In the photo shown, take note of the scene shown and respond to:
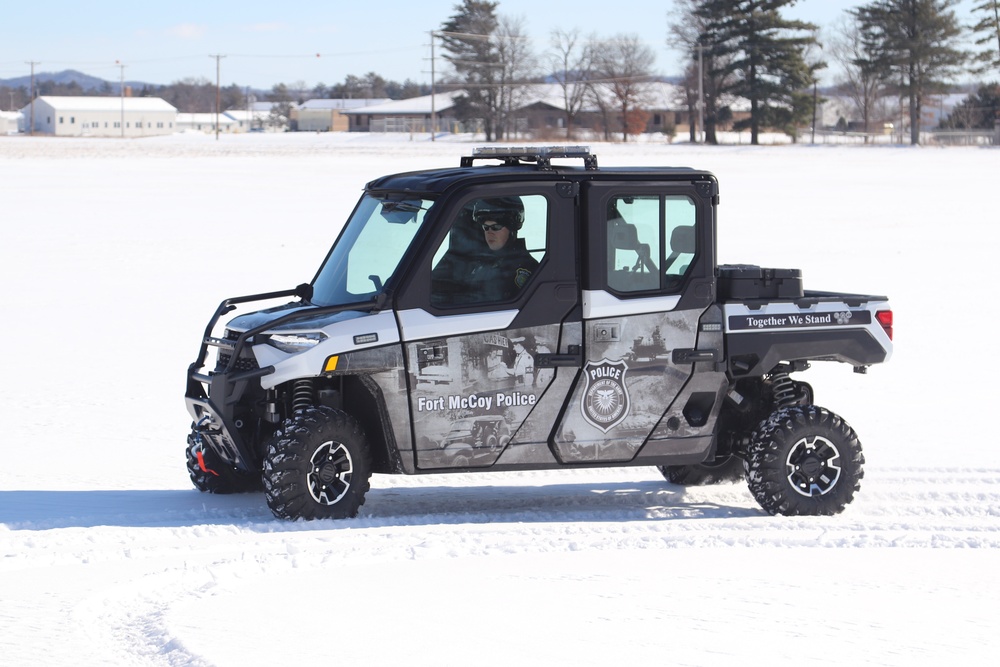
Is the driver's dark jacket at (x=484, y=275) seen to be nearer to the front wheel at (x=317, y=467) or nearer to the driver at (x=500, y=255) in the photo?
the driver at (x=500, y=255)

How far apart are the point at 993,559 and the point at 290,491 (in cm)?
349

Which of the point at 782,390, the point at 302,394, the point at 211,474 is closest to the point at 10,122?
the point at 211,474

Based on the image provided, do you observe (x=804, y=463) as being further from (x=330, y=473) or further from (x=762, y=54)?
(x=762, y=54)

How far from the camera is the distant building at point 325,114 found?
410ft

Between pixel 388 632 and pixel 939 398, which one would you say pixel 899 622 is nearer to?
pixel 388 632

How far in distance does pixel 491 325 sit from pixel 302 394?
1080 millimetres

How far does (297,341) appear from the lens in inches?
265

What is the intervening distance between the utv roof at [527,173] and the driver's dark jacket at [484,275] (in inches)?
14.5

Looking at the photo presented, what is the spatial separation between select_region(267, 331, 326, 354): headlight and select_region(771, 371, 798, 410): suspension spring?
2770 millimetres

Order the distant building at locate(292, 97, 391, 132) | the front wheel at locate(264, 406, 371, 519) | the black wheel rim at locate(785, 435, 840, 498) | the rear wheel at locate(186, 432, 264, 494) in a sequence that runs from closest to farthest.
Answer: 1. the front wheel at locate(264, 406, 371, 519)
2. the black wheel rim at locate(785, 435, 840, 498)
3. the rear wheel at locate(186, 432, 264, 494)
4. the distant building at locate(292, 97, 391, 132)

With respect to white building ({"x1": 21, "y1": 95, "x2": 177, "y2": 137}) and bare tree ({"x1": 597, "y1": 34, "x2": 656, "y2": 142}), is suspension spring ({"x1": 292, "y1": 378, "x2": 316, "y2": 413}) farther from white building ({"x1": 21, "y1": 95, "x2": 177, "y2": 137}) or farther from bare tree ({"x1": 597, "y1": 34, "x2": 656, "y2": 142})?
white building ({"x1": 21, "y1": 95, "x2": 177, "y2": 137})

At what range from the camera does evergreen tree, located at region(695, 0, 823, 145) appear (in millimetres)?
68625

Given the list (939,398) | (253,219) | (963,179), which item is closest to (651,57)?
(963,179)

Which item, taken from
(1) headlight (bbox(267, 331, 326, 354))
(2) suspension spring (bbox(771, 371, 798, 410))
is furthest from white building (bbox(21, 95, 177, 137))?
(1) headlight (bbox(267, 331, 326, 354))
